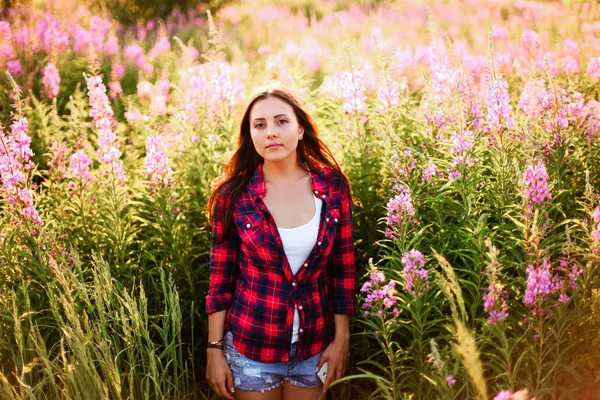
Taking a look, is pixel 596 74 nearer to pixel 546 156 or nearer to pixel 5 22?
pixel 546 156

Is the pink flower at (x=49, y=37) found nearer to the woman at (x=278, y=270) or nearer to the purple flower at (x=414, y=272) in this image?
the woman at (x=278, y=270)

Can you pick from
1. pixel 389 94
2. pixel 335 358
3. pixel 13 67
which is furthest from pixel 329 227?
pixel 13 67

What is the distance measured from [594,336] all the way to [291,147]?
2.00 meters

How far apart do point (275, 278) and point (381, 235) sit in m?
1.34

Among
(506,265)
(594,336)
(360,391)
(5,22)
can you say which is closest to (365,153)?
(506,265)

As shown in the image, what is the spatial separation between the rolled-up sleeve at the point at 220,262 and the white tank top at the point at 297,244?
363 millimetres

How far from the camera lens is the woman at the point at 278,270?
10.7ft

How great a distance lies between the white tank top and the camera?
328 cm

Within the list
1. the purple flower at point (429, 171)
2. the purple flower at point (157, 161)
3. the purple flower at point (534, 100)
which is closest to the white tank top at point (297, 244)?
the purple flower at point (429, 171)

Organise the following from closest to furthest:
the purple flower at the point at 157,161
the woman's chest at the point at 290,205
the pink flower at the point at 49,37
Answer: the woman's chest at the point at 290,205 → the purple flower at the point at 157,161 → the pink flower at the point at 49,37

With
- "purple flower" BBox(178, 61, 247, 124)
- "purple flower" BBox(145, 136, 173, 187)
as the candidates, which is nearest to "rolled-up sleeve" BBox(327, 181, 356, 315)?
"purple flower" BBox(145, 136, 173, 187)

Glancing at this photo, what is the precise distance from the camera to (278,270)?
3.25m

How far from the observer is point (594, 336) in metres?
2.98

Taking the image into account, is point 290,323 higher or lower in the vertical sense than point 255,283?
lower
